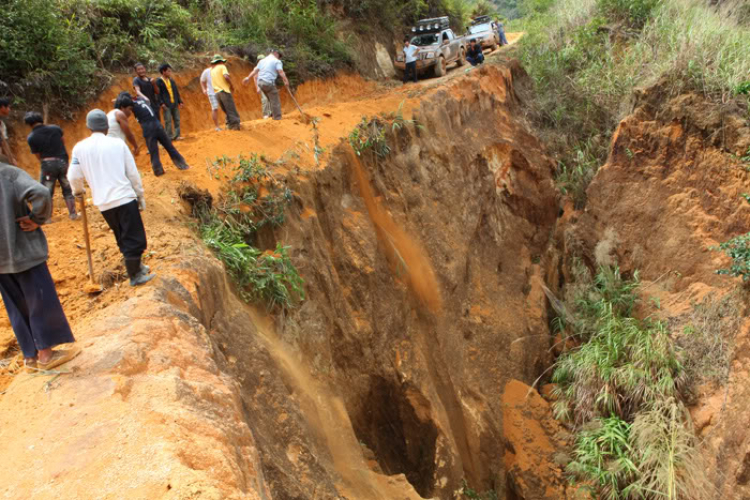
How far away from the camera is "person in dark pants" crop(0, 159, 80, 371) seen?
11.1ft

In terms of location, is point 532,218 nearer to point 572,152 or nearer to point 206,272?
point 572,152

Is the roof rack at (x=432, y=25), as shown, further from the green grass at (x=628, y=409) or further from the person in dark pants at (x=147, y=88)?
the green grass at (x=628, y=409)

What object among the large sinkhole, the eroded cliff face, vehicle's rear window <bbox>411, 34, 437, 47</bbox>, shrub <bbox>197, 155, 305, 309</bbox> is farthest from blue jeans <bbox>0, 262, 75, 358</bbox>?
vehicle's rear window <bbox>411, 34, 437, 47</bbox>

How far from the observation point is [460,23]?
2169cm

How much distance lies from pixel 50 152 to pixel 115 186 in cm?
234

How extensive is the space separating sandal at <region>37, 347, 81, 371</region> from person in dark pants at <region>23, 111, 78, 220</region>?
9.17 ft

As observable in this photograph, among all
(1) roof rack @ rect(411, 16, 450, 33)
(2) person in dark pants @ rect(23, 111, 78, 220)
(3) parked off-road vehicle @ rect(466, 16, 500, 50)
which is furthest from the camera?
(3) parked off-road vehicle @ rect(466, 16, 500, 50)

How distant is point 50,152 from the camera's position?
5844 mm

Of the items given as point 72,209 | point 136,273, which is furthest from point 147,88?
point 136,273

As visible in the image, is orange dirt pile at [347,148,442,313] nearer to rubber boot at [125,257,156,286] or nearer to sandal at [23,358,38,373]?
rubber boot at [125,257,156,286]

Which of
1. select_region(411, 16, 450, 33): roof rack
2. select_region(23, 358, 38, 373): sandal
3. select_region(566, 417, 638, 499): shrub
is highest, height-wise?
select_region(411, 16, 450, 33): roof rack

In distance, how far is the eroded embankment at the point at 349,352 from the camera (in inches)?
114

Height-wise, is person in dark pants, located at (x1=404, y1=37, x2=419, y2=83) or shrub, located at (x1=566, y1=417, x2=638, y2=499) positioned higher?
person in dark pants, located at (x1=404, y1=37, x2=419, y2=83)

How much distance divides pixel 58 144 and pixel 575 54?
1149 cm
